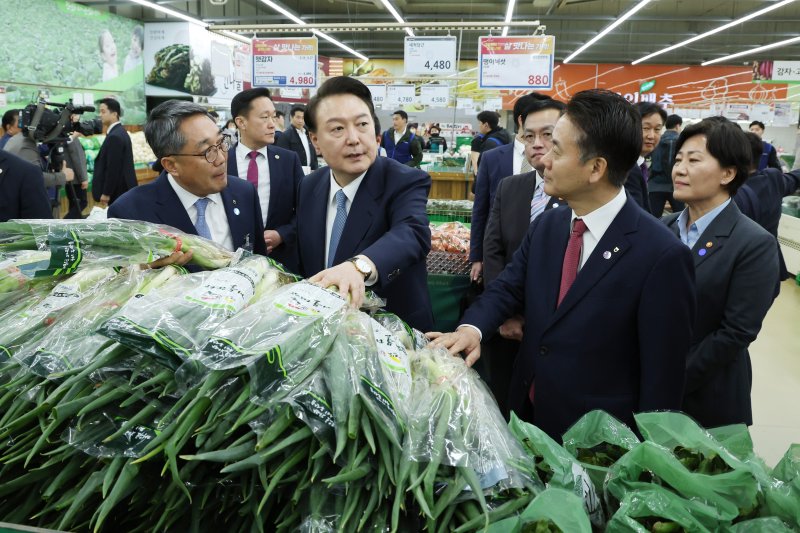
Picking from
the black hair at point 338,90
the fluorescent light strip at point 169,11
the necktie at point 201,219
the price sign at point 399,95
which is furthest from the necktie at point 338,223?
the price sign at point 399,95

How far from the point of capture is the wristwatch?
1.53 metres

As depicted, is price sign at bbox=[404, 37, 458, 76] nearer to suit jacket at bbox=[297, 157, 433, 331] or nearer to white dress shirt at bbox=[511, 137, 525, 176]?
white dress shirt at bbox=[511, 137, 525, 176]

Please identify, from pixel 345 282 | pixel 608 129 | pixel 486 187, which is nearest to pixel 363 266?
pixel 345 282

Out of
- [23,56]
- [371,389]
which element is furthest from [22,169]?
[23,56]

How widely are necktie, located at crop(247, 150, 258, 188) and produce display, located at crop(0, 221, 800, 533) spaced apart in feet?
10.5

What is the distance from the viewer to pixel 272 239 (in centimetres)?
300

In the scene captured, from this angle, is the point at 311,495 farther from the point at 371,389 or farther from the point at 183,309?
the point at 183,309

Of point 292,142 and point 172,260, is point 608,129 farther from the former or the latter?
point 292,142

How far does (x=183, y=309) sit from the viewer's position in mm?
1088

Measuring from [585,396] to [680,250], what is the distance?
0.50m

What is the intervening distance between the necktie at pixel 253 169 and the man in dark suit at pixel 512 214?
1754 mm

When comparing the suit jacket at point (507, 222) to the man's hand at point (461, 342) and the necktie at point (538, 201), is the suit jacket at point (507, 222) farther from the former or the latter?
the man's hand at point (461, 342)

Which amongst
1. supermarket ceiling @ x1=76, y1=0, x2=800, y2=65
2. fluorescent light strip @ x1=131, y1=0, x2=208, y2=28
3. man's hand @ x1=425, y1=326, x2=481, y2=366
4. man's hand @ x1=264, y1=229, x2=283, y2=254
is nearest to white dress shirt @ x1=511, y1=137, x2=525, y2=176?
man's hand @ x1=264, y1=229, x2=283, y2=254

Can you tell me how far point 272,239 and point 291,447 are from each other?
2165mm
